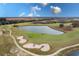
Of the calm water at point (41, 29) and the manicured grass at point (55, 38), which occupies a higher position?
the calm water at point (41, 29)

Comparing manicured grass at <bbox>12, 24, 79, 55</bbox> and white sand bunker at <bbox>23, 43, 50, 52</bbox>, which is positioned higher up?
manicured grass at <bbox>12, 24, 79, 55</bbox>

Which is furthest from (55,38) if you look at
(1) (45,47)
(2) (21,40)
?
(2) (21,40)

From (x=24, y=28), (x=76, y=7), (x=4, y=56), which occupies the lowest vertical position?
(x=4, y=56)

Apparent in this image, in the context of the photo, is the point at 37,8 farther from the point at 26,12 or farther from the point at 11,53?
the point at 11,53

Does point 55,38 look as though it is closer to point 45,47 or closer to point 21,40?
point 45,47

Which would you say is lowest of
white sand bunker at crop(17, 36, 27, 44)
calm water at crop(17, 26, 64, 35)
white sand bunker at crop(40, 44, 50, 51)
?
white sand bunker at crop(40, 44, 50, 51)

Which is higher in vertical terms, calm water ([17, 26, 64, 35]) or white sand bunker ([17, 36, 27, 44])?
calm water ([17, 26, 64, 35])

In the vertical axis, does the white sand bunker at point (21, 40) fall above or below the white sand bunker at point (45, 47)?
above

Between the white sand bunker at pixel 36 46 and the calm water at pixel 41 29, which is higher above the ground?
the calm water at pixel 41 29

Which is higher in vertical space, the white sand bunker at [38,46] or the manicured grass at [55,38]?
the manicured grass at [55,38]

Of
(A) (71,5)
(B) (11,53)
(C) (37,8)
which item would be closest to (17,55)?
(B) (11,53)

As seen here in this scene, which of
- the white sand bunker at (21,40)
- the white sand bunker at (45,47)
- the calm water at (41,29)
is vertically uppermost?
the calm water at (41,29)
